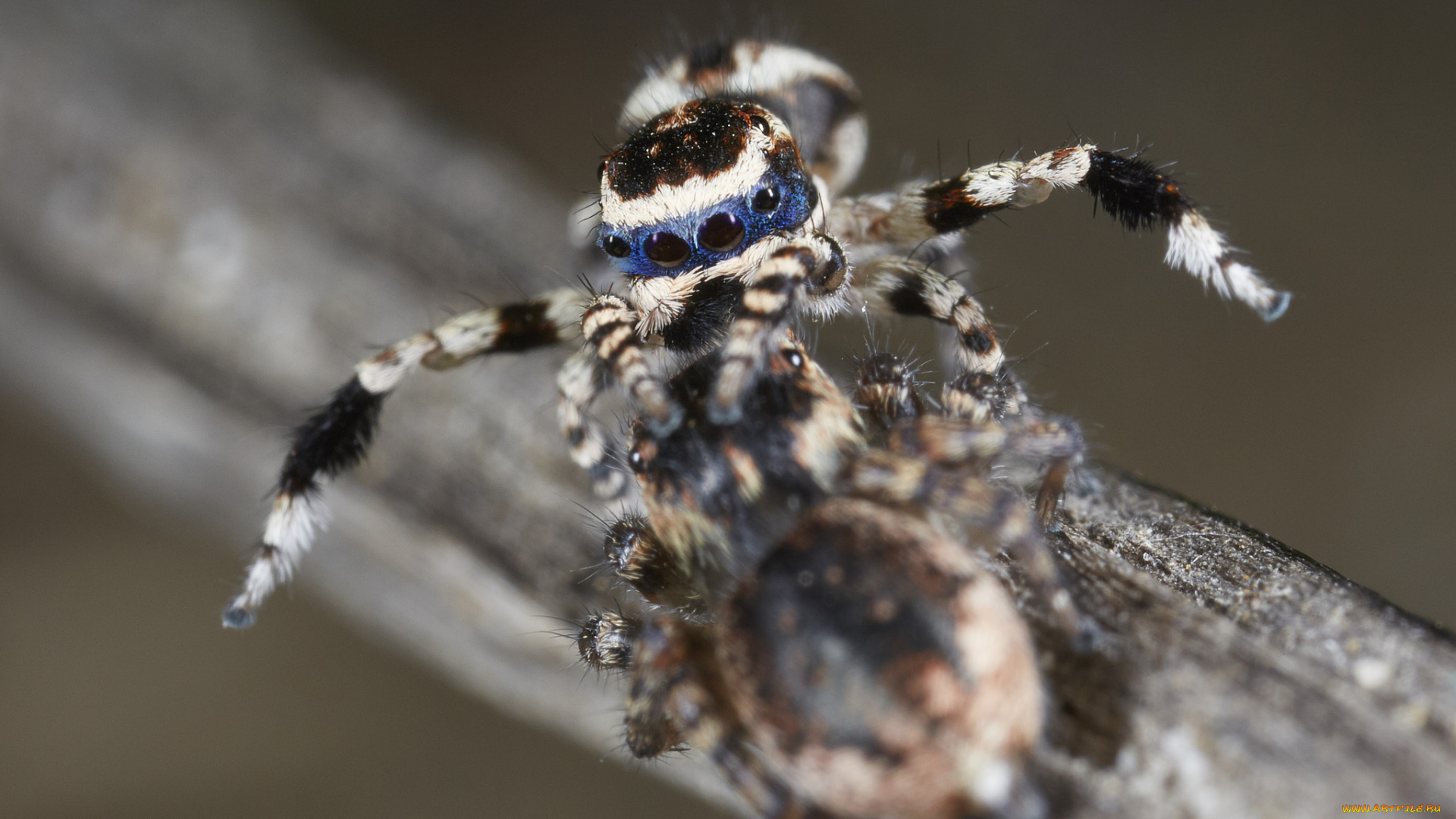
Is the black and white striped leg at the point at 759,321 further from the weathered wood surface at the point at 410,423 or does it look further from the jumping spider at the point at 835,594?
the weathered wood surface at the point at 410,423

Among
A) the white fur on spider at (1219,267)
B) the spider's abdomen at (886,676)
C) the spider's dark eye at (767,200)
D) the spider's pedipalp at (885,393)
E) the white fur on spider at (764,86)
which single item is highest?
the white fur on spider at (764,86)

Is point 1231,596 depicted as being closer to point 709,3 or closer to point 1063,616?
point 1063,616

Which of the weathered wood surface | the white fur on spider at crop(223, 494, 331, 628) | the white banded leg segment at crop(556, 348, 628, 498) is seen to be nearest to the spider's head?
the white banded leg segment at crop(556, 348, 628, 498)

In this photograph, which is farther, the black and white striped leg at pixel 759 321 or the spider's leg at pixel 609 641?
the spider's leg at pixel 609 641

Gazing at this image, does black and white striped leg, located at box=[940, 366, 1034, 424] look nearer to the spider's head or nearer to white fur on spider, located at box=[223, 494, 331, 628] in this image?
the spider's head

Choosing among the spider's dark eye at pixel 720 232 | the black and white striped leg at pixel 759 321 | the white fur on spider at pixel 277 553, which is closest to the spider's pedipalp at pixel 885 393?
the black and white striped leg at pixel 759 321

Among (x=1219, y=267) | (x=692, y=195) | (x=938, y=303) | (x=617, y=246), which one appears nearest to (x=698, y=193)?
(x=692, y=195)

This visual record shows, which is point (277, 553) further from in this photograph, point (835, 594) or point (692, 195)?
point (835, 594)
